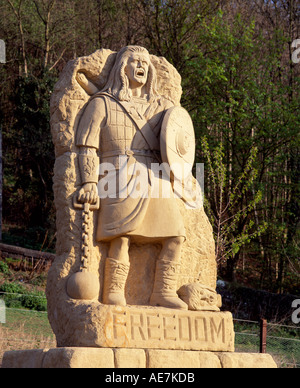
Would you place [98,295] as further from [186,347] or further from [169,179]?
[169,179]

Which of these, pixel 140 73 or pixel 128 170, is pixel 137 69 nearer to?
A: pixel 140 73

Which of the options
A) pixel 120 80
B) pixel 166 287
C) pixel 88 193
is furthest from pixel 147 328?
pixel 120 80

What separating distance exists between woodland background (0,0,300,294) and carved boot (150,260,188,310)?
32.9 feet

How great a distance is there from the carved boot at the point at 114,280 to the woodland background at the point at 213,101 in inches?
406

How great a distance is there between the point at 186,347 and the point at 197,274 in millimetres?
1102

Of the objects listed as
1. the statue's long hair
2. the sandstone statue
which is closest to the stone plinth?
the sandstone statue

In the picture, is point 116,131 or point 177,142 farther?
point 177,142

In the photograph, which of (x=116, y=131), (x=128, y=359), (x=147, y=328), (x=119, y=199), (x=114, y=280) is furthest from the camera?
(x=116, y=131)

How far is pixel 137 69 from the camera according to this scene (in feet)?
24.3

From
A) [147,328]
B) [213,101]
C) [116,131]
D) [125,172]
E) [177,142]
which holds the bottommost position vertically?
[147,328]

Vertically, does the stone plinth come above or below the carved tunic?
below

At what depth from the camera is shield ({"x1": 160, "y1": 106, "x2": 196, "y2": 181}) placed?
7160 millimetres

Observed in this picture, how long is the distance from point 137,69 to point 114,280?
2.36 meters

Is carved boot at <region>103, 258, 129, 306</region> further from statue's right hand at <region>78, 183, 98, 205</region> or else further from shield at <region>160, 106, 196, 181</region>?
shield at <region>160, 106, 196, 181</region>
